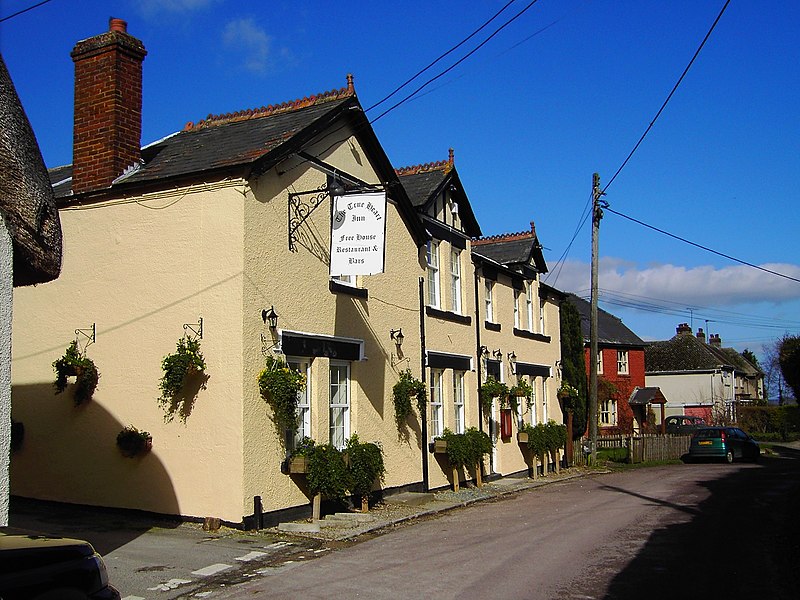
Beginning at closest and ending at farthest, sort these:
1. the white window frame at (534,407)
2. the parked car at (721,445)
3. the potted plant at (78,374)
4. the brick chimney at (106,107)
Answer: the potted plant at (78,374) → the brick chimney at (106,107) → the white window frame at (534,407) → the parked car at (721,445)

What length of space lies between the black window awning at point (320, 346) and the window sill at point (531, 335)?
1017 cm

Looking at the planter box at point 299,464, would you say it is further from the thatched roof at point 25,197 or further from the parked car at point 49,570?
the parked car at point 49,570

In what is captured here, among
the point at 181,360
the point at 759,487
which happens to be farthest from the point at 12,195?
the point at 759,487

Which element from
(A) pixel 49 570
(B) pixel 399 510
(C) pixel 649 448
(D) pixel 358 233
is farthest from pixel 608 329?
(A) pixel 49 570

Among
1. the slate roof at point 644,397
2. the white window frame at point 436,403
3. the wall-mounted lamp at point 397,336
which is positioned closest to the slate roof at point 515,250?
the white window frame at point 436,403

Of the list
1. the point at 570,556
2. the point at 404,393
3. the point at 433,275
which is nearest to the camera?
the point at 570,556

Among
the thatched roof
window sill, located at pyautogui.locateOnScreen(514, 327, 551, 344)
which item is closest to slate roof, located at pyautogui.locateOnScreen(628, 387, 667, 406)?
window sill, located at pyautogui.locateOnScreen(514, 327, 551, 344)

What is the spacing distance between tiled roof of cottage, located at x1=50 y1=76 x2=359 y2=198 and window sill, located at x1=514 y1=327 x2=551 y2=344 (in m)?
11.2

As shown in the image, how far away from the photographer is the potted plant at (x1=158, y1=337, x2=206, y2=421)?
40.4 feet

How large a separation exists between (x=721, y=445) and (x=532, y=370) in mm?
10626

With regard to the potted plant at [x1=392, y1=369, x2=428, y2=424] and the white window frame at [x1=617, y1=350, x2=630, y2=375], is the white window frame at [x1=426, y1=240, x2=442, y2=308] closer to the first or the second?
the potted plant at [x1=392, y1=369, x2=428, y2=424]

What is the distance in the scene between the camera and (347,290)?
15492 millimetres

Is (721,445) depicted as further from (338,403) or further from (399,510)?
(338,403)

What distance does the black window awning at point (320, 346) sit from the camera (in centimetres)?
1358
